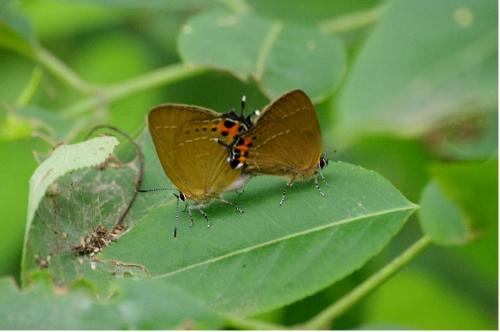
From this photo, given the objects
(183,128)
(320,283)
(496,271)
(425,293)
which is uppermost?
(183,128)

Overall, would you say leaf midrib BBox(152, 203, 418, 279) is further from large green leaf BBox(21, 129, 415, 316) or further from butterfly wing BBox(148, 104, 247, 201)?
butterfly wing BBox(148, 104, 247, 201)

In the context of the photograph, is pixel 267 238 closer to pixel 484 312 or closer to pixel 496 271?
pixel 496 271

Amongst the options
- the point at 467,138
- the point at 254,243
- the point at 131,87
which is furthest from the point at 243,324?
the point at 131,87

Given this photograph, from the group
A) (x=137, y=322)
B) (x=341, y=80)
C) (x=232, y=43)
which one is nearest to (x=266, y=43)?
(x=232, y=43)

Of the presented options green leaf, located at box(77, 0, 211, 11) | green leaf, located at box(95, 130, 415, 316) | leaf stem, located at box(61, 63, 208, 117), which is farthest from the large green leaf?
green leaf, located at box(77, 0, 211, 11)

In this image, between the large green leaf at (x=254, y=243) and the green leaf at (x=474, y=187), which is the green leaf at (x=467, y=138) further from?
the large green leaf at (x=254, y=243)

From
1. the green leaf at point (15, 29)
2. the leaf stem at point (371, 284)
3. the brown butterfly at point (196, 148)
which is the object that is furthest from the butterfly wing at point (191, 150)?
the green leaf at point (15, 29)

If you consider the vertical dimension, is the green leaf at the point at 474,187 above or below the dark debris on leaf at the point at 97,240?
above
